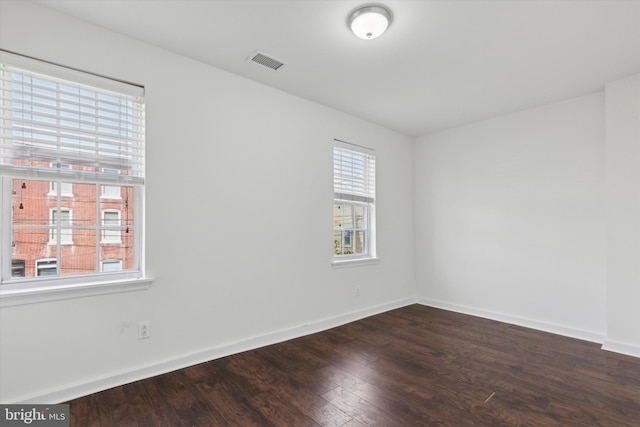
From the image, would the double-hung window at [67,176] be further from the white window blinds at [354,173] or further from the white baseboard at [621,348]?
the white baseboard at [621,348]

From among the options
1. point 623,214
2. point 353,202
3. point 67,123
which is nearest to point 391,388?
point 353,202

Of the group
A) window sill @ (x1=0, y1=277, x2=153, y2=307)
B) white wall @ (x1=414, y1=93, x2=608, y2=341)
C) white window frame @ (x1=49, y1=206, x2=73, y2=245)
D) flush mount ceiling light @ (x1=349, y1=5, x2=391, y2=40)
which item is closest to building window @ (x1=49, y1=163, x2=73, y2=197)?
white window frame @ (x1=49, y1=206, x2=73, y2=245)

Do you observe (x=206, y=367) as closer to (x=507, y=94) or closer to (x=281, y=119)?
(x=281, y=119)

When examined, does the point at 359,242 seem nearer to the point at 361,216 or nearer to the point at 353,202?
the point at 361,216

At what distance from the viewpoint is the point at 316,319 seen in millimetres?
3580

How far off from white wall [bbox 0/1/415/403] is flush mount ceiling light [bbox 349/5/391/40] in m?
1.33

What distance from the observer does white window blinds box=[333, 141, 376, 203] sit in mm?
3984

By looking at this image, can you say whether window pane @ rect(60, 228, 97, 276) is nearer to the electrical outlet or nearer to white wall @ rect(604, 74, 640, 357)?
the electrical outlet

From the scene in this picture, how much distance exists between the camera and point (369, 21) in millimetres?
2115

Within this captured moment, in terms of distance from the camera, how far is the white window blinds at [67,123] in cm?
202

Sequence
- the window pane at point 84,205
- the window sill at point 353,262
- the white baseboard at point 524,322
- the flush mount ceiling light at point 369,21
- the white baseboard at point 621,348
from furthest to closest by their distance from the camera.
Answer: the window sill at point 353,262
the white baseboard at point 524,322
the white baseboard at point 621,348
the window pane at point 84,205
the flush mount ceiling light at point 369,21

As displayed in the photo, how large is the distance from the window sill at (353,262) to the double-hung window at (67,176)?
2.13 m

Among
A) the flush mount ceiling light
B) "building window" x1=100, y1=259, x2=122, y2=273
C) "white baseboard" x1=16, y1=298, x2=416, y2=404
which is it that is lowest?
"white baseboard" x1=16, y1=298, x2=416, y2=404

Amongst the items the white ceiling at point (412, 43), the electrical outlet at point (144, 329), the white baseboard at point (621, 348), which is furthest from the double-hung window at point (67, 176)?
the white baseboard at point (621, 348)
